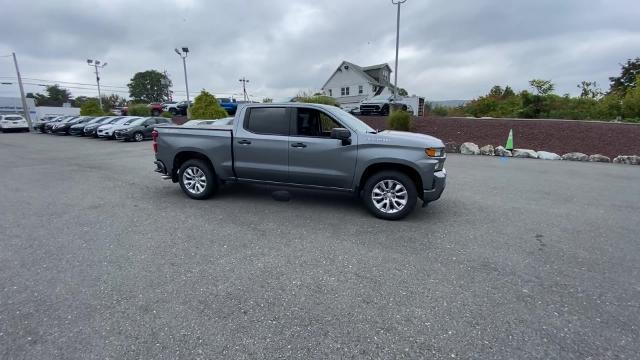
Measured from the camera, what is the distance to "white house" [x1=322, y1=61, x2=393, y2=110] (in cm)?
4612

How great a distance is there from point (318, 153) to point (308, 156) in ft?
0.61

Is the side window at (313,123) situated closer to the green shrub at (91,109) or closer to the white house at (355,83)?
the green shrub at (91,109)

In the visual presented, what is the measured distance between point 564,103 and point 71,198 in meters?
26.9

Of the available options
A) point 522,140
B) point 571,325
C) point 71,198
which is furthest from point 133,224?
point 522,140

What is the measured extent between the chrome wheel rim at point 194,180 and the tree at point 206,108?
1774cm

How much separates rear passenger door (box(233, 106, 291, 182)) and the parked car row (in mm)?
12083

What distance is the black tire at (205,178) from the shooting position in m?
5.71

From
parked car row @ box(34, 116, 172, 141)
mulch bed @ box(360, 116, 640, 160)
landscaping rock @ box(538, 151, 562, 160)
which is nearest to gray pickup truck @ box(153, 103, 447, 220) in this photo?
landscaping rock @ box(538, 151, 562, 160)

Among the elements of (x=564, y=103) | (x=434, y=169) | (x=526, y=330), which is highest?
(x=564, y=103)

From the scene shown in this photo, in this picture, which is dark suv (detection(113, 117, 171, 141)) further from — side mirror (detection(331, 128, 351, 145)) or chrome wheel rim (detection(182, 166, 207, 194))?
side mirror (detection(331, 128, 351, 145))

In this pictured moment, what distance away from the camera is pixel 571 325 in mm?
2467

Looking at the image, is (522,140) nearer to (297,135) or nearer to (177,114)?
(297,135)

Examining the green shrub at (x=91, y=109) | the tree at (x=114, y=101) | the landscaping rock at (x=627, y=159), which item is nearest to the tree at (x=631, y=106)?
the landscaping rock at (x=627, y=159)

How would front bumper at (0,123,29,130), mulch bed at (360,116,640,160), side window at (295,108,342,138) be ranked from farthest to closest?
front bumper at (0,123,29,130) < mulch bed at (360,116,640,160) < side window at (295,108,342,138)
